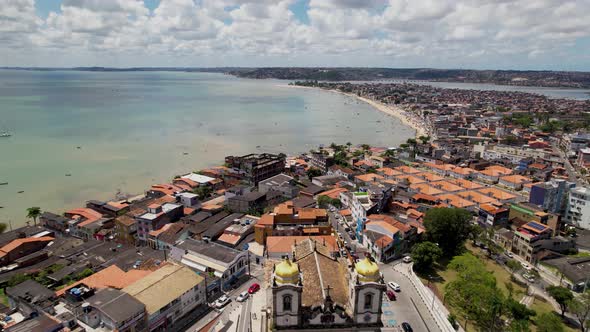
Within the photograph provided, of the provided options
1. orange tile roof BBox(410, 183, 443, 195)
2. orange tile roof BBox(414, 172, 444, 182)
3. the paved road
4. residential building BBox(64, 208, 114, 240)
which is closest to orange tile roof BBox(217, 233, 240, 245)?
residential building BBox(64, 208, 114, 240)

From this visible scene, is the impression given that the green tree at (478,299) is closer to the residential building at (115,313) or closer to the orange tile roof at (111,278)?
the residential building at (115,313)

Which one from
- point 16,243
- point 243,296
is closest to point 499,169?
point 243,296

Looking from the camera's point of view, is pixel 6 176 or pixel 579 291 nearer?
pixel 579 291

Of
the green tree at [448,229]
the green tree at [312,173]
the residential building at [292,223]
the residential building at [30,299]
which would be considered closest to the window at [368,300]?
the residential building at [292,223]

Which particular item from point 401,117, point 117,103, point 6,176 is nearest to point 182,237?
point 6,176

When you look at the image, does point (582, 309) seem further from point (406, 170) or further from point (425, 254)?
Answer: point (406, 170)

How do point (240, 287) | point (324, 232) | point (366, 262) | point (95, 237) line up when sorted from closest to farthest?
1. point (366, 262)
2. point (240, 287)
3. point (324, 232)
4. point (95, 237)

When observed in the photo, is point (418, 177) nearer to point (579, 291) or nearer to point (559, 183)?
point (559, 183)

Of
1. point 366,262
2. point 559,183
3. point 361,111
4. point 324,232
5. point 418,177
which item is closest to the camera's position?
point 366,262
